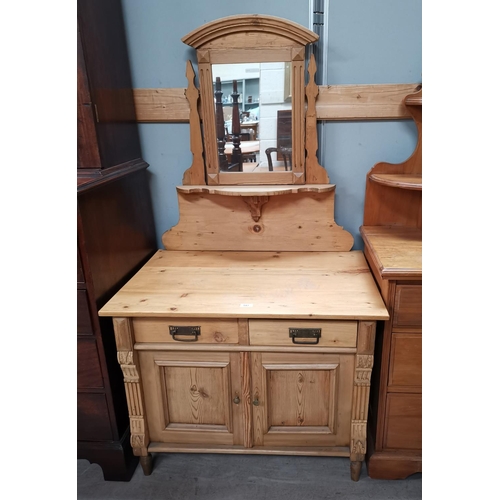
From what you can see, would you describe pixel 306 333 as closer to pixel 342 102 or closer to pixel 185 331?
pixel 185 331

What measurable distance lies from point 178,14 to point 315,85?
612mm

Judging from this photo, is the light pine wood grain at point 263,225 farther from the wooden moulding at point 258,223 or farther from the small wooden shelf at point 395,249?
the small wooden shelf at point 395,249

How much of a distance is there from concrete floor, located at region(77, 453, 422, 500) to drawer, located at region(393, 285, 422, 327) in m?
0.67

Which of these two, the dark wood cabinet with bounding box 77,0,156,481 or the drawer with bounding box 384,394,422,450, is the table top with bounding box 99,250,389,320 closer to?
the dark wood cabinet with bounding box 77,0,156,481

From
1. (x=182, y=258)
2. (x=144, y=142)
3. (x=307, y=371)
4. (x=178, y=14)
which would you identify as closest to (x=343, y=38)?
(x=178, y=14)

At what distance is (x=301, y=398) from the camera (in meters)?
1.43

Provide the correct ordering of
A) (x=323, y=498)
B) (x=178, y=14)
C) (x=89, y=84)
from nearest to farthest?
(x=89, y=84), (x=323, y=498), (x=178, y=14)

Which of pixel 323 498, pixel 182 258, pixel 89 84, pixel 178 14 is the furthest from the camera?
pixel 182 258

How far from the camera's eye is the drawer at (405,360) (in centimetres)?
135

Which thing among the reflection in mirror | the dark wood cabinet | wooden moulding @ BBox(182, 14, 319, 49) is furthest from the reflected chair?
the dark wood cabinet

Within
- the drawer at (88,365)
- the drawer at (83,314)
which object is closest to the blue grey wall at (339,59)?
the drawer at (83,314)

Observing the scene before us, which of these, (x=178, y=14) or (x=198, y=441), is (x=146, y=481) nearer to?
(x=198, y=441)

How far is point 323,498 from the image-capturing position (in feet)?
4.81

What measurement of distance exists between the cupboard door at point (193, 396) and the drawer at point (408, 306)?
1.85 feet
